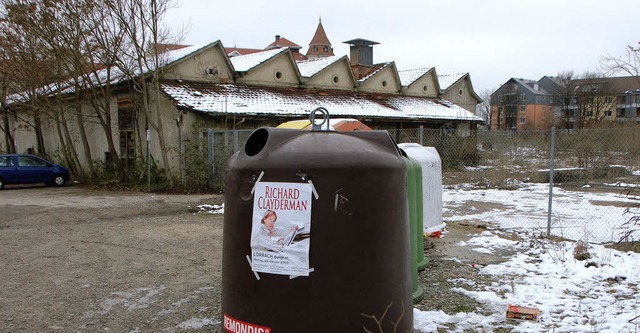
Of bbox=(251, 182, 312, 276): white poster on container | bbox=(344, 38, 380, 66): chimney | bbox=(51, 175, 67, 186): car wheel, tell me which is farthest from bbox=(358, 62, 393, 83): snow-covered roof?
bbox=(251, 182, 312, 276): white poster on container

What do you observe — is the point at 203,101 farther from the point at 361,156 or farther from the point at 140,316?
the point at 361,156

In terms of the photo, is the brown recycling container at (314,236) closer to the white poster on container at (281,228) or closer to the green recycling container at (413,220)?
the white poster on container at (281,228)

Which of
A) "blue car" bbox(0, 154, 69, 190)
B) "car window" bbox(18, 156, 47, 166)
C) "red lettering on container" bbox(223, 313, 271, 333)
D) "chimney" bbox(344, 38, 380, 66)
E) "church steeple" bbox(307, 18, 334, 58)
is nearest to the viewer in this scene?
"red lettering on container" bbox(223, 313, 271, 333)

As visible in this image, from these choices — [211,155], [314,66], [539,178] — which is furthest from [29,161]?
[539,178]

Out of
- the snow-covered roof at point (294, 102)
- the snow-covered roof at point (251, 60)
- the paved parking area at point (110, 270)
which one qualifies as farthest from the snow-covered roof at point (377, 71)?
the paved parking area at point (110, 270)

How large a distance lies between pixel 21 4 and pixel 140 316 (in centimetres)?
1545

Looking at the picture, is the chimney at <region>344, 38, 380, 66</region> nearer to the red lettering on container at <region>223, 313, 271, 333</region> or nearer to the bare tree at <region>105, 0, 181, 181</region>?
the bare tree at <region>105, 0, 181, 181</region>

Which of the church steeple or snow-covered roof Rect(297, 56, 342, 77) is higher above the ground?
the church steeple

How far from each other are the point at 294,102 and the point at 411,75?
38.4ft

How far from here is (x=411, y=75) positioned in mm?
30125

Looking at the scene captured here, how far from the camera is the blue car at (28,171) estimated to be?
18484 mm

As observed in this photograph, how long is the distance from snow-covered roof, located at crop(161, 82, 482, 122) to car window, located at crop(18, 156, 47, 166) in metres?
5.82

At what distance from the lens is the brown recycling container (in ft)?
9.93

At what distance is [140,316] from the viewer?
187 inches
